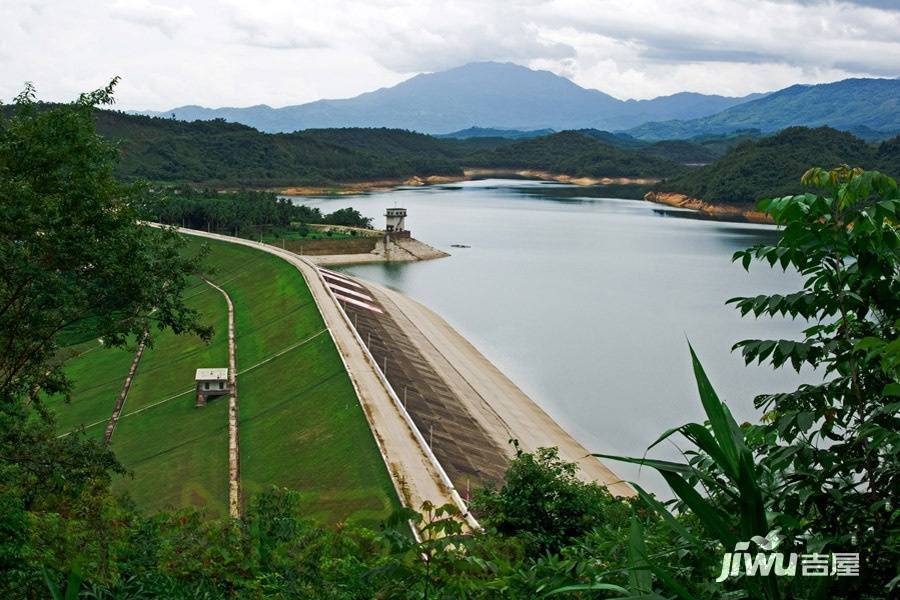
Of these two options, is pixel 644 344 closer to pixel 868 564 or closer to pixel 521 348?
pixel 521 348

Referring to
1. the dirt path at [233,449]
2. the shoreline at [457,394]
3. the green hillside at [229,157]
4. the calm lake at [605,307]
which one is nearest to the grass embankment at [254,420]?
the dirt path at [233,449]

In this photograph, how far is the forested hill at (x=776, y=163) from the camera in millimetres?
130500

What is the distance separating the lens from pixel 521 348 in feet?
158

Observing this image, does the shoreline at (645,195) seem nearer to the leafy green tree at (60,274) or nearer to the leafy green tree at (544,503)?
the leafy green tree at (60,274)

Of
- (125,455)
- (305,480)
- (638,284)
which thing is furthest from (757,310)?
(638,284)

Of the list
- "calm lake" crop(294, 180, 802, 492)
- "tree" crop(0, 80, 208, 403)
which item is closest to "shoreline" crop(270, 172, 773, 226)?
"calm lake" crop(294, 180, 802, 492)

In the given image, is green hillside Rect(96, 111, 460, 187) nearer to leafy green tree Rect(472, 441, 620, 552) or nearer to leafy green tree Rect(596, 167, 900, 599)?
leafy green tree Rect(472, 441, 620, 552)

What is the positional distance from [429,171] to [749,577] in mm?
198154

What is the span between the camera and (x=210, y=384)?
111 ft

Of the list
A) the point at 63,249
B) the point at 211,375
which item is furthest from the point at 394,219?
the point at 63,249

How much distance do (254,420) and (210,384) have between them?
3329 millimetres

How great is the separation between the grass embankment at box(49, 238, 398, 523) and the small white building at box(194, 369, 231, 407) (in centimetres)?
45

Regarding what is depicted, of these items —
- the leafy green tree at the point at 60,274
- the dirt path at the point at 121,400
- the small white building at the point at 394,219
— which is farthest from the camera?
the small white building at the point at 394,219

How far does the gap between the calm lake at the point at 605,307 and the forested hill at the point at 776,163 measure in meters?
13.7
